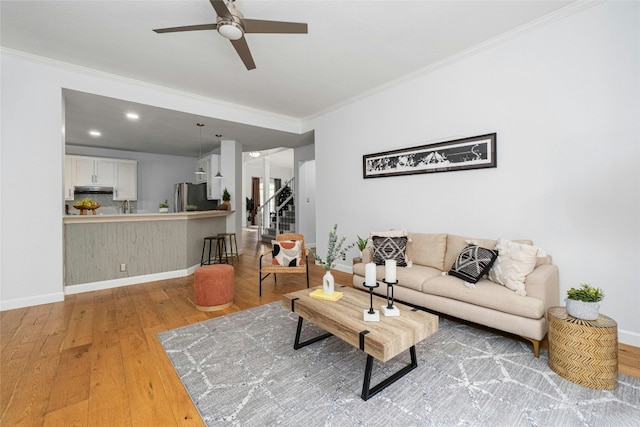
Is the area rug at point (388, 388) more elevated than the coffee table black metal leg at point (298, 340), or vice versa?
the coffee table black metal leg at point (298, 340)

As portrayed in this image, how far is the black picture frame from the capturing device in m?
3.09

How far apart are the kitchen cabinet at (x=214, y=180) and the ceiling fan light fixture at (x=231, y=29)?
4318mm

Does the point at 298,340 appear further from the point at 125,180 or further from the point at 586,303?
the point at 125,180

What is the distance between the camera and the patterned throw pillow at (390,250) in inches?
131

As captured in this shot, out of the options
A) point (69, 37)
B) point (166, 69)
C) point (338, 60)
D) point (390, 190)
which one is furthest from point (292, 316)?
point (69, 37)

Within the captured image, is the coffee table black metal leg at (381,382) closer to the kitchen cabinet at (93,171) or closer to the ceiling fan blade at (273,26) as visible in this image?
the ceiling fan blade at (273,26)

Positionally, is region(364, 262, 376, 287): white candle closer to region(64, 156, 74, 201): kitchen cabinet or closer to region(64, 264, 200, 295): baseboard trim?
region(64, 264, 200, 295): baseboard trim

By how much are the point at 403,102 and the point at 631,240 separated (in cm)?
284

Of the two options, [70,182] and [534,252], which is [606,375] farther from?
[70,182]

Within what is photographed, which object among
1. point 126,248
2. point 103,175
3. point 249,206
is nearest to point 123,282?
point 126,248

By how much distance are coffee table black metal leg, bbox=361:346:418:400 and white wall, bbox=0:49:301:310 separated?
3961 mm

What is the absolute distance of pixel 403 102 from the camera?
154 inches

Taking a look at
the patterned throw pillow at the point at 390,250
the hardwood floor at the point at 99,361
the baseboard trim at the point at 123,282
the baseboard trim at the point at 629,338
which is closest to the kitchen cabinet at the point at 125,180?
the baseboard trim at the point at 123,282

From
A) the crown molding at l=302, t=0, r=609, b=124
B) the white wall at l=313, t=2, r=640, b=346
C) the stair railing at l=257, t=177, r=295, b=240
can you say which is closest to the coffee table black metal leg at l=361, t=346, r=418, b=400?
the white wall at l=313, t=2, r=640, b=346
